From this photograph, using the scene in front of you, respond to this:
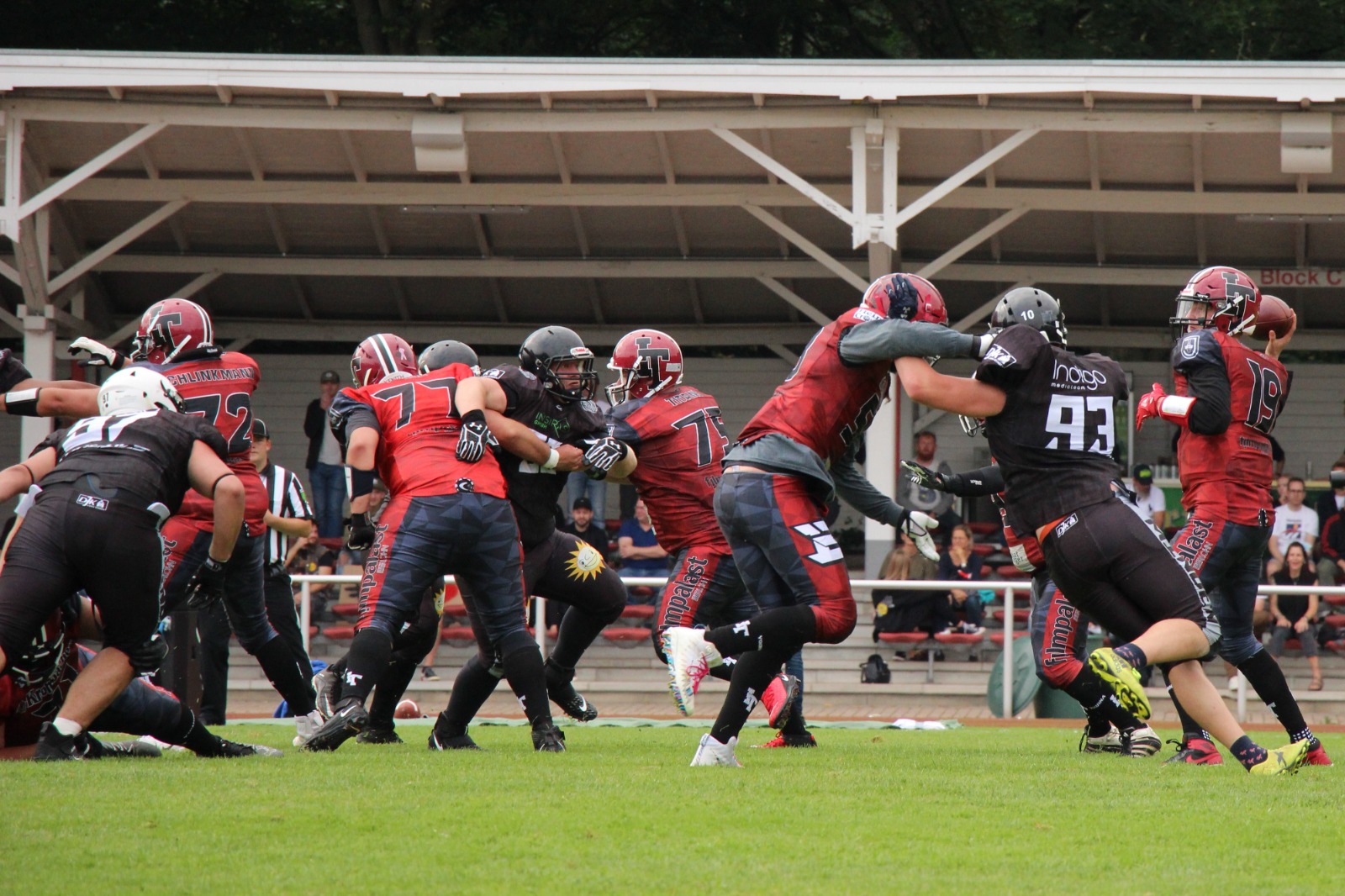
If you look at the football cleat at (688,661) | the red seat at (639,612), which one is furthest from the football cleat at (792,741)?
the red seat at (639,612)

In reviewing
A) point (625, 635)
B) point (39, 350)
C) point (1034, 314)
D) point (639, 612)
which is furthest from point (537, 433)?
point (39, 350)

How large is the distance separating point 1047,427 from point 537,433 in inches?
100

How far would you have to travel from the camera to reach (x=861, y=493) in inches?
283

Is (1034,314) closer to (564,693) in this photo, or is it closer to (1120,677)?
(1120,677)

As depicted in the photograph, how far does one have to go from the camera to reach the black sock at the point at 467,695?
760cm

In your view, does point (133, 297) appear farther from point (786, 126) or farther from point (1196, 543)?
point (1196, 543)

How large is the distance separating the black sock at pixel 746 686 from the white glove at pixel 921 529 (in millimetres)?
902

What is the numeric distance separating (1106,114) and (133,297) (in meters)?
12.3

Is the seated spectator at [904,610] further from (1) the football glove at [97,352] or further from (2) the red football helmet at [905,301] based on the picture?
(1) the football glove at [97,352]

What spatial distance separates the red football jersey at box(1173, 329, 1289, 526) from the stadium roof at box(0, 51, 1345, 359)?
25.0 ft

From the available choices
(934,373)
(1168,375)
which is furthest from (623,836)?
(1168,375)

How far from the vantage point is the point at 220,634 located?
33.0ft

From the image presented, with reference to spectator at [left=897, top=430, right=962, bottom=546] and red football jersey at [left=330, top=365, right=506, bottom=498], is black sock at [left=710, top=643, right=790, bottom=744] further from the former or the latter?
spectator at [left=897, top=430, right=962, bottom=546]

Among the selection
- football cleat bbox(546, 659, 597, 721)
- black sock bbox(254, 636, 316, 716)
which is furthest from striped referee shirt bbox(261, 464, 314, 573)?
football cleat bbox(546, 659, 597, 721)
